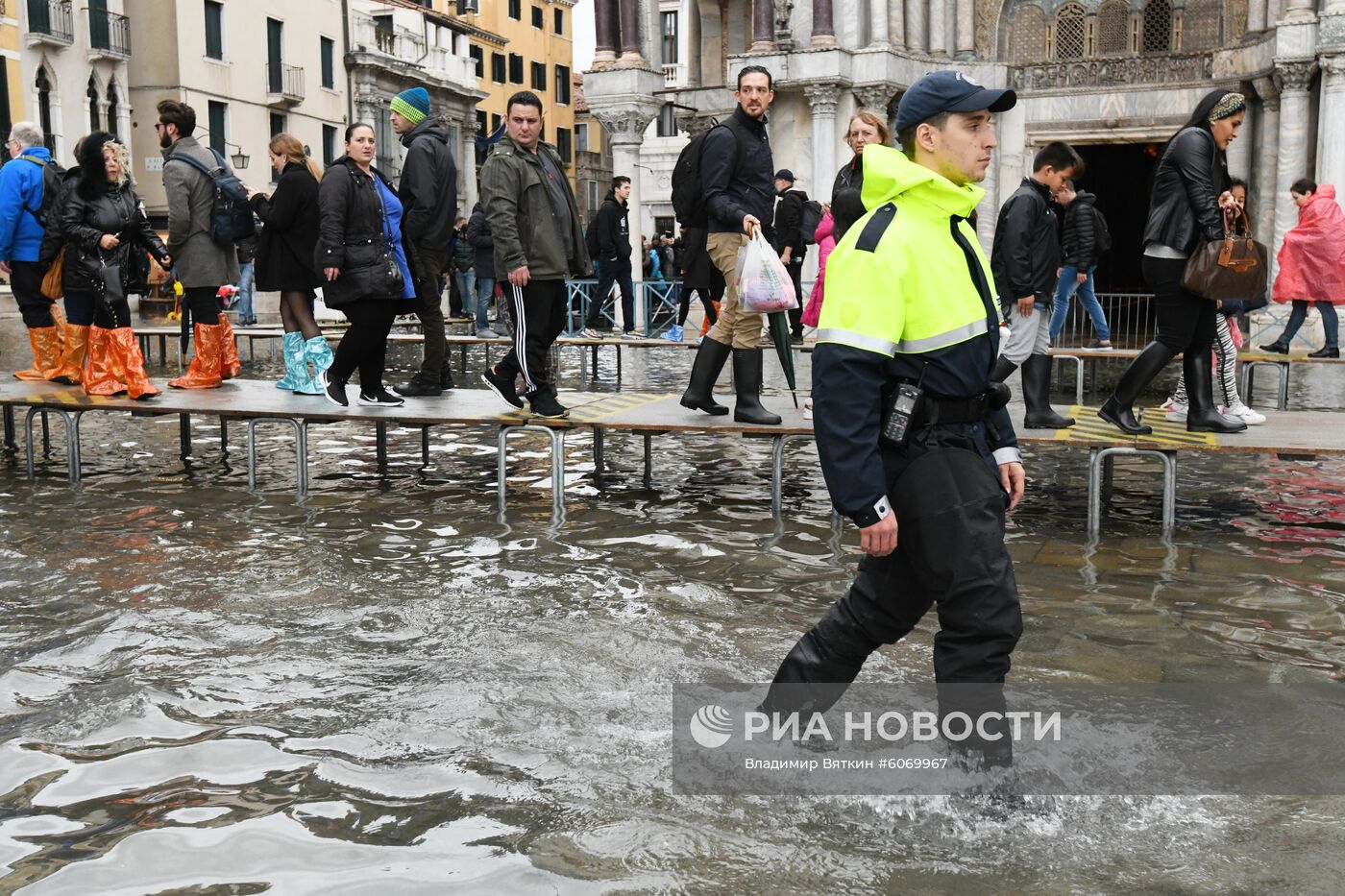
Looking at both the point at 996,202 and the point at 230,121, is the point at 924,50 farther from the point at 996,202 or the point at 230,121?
the point at 230,121

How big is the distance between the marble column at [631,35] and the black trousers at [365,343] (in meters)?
17.7

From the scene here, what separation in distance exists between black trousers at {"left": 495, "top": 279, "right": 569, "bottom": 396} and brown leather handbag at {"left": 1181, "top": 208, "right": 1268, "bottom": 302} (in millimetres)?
3614

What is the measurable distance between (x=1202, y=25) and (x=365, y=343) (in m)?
18.5

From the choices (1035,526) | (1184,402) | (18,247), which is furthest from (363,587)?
(1184,402)

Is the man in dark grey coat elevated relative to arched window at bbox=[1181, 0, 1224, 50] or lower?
lower

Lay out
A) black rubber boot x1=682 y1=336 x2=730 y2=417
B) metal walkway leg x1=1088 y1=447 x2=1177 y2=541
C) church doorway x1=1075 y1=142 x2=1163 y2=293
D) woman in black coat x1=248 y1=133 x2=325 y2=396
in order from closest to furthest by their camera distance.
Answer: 1. metal walkway leg x1=1088 y1=447 x2=1177 y2=541
2. black rubber boot x1=682 y1=336 x2=730 y2=417
3. woman in black coat x1=248 y1=133 x2=325 y2=396
4. church doorway x1=1075 y1=142 x2=1163 y2=293

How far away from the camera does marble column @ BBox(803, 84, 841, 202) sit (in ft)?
78.0

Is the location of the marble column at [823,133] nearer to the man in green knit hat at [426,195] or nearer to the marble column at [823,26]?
the marble column at [823,26]

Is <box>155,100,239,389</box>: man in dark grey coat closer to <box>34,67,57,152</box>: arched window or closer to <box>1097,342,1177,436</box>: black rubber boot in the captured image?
<box>1097,342,1177,436</box>: black rubber boot

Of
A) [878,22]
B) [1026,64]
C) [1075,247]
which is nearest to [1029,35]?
[1026,64]

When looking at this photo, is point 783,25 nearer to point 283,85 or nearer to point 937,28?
point 937,28

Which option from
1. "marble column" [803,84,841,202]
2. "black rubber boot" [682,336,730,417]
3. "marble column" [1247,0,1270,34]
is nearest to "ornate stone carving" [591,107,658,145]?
"marble column" [803,84,841,202]

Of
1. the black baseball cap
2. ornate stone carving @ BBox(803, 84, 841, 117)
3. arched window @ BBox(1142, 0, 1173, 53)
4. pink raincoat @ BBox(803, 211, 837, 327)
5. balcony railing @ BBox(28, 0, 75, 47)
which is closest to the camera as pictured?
the black baseball cap

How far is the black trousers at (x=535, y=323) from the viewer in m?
8.70
